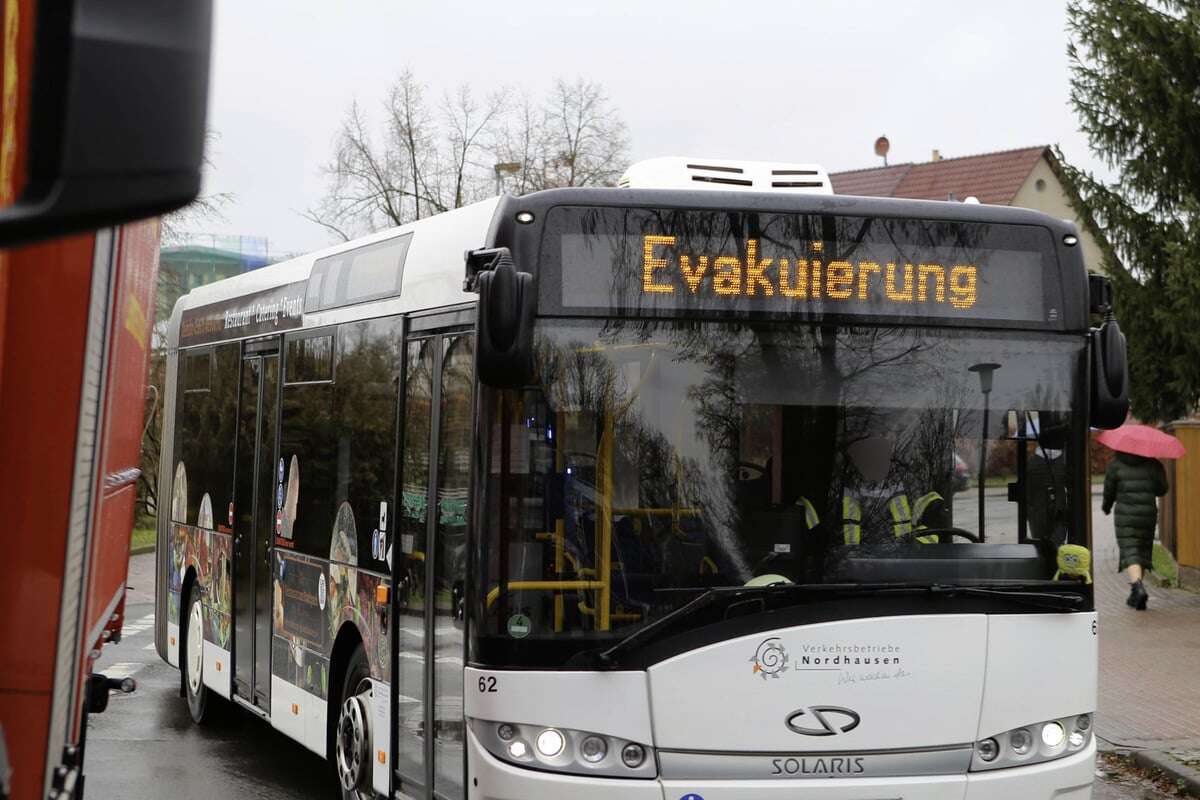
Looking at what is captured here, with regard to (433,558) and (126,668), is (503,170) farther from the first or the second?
(433,558)

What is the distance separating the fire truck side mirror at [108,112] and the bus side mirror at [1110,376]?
17.0 ft

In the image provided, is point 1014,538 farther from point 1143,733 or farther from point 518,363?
point 1143,733

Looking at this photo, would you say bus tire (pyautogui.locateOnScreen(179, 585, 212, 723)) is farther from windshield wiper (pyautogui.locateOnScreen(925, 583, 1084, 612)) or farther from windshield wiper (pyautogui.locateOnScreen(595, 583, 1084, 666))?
windshield wiper (pyautogui.locateOnScreen(925, 583, 1084, 612))

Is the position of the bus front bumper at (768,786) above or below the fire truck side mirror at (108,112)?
below

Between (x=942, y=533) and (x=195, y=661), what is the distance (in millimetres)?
6990

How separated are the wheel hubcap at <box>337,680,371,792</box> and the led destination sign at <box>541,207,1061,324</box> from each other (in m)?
2.78

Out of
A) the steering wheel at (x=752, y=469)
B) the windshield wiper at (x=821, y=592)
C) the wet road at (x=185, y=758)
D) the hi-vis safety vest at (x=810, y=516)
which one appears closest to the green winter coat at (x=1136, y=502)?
the wet road at (x=185, y=758)

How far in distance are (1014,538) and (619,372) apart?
1657 millimetres

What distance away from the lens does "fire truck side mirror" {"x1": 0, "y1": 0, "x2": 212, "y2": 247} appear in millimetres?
1785

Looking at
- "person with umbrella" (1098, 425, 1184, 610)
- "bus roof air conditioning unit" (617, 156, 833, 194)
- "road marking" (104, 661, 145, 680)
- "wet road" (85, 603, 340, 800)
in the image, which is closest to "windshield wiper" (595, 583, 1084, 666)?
"bus roof air conditioning unit" (617, 156, 833, 194)

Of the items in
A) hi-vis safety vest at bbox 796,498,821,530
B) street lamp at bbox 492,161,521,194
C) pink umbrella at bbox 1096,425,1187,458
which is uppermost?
street lamp at bbox 492,161,521,194

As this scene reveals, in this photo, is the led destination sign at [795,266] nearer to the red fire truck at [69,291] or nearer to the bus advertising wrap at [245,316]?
the red fire truck at [69,291]

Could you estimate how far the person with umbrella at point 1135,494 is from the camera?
18.1 meters

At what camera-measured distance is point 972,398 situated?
21.1ft
